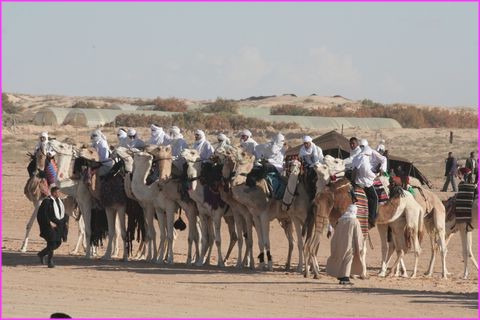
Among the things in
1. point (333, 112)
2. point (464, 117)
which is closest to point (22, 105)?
point (333, 112)

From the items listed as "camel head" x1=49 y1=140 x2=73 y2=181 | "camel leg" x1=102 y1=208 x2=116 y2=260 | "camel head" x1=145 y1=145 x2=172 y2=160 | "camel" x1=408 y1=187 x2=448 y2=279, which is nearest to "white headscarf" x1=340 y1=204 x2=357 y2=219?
"camel" x1=408 y1=187 x2=448 y2=279

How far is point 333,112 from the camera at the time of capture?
87.2m

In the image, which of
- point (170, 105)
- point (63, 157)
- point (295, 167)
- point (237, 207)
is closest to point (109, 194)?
point (63, 157)

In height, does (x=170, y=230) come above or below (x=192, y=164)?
below

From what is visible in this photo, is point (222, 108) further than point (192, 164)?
Yes

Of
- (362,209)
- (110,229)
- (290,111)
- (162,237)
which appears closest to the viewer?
(362,209)

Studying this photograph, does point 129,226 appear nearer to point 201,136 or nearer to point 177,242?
point 201,136

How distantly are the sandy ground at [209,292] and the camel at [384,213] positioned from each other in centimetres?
70

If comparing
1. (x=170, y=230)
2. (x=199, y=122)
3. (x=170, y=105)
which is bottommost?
(x=170, y=230)

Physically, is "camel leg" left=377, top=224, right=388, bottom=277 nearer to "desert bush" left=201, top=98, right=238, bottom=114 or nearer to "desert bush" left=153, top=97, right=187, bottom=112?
"desert bush" left=201, top=98, right=238, bottom=114

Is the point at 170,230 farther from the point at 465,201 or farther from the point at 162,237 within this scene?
the point at 465,201

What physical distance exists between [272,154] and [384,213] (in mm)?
2235

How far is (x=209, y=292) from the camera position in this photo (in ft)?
63.3

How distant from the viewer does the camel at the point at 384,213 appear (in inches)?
853
